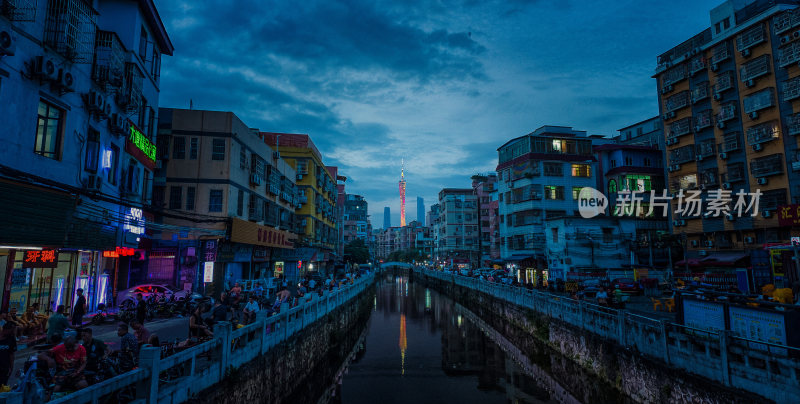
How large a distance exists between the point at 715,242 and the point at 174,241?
4360 centimetres

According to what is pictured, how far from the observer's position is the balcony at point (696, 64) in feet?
116

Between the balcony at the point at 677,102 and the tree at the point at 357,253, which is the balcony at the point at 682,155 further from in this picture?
the tree at the point at 357,253

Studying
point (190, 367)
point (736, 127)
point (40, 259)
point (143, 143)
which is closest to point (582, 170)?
point (736, 127)

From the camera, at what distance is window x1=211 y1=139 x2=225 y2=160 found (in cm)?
2642

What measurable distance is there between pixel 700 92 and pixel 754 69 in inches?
210

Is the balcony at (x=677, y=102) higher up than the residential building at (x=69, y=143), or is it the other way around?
the balcony at (x=677, y=102)

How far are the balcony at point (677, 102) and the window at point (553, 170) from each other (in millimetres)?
12926

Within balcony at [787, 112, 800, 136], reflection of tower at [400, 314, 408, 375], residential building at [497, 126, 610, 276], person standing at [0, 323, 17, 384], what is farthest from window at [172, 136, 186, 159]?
balcony at [787, 112, 800, 136]

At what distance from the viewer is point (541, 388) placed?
16500 millimetres

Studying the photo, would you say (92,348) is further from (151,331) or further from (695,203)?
(695,203)

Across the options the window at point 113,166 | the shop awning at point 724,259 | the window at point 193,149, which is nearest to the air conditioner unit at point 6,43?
the window at point 113,166

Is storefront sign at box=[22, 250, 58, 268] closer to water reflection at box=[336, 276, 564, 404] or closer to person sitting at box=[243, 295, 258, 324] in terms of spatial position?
person sitting at box=[243, 295, 258, 324]

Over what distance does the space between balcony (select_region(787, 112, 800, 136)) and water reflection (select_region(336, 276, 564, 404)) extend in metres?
26.3

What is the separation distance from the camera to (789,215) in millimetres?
26844
